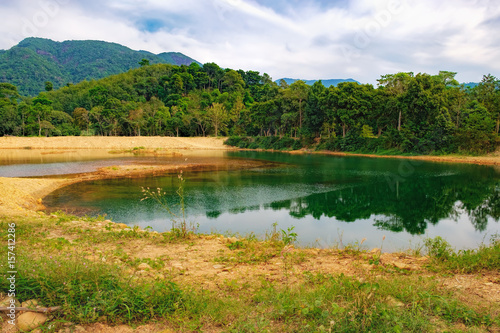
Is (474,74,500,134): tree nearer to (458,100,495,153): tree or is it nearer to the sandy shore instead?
(458,100,495,153): tree

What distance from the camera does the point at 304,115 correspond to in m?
52.8

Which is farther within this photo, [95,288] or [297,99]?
[297,99]

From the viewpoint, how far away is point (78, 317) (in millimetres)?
3443

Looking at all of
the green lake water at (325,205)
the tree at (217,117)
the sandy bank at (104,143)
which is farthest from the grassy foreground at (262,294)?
the tree at (217,117)

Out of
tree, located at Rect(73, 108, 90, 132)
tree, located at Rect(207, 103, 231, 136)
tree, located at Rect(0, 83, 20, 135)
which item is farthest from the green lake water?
tree, located at Rect(73, 108, 90, 132)

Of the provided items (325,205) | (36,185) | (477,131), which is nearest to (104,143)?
(36,185)

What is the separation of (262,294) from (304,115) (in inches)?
1991

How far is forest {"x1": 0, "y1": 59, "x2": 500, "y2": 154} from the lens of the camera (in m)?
36.8

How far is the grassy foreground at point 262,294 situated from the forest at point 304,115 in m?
36.9

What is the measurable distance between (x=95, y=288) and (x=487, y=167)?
115 feet

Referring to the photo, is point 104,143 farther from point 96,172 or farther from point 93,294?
point 93,294

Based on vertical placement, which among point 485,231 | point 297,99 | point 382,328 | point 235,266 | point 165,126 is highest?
point 297,99

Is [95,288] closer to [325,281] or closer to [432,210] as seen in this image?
[325,281]

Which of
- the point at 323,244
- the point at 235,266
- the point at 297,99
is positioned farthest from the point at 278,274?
the point at 297,99
